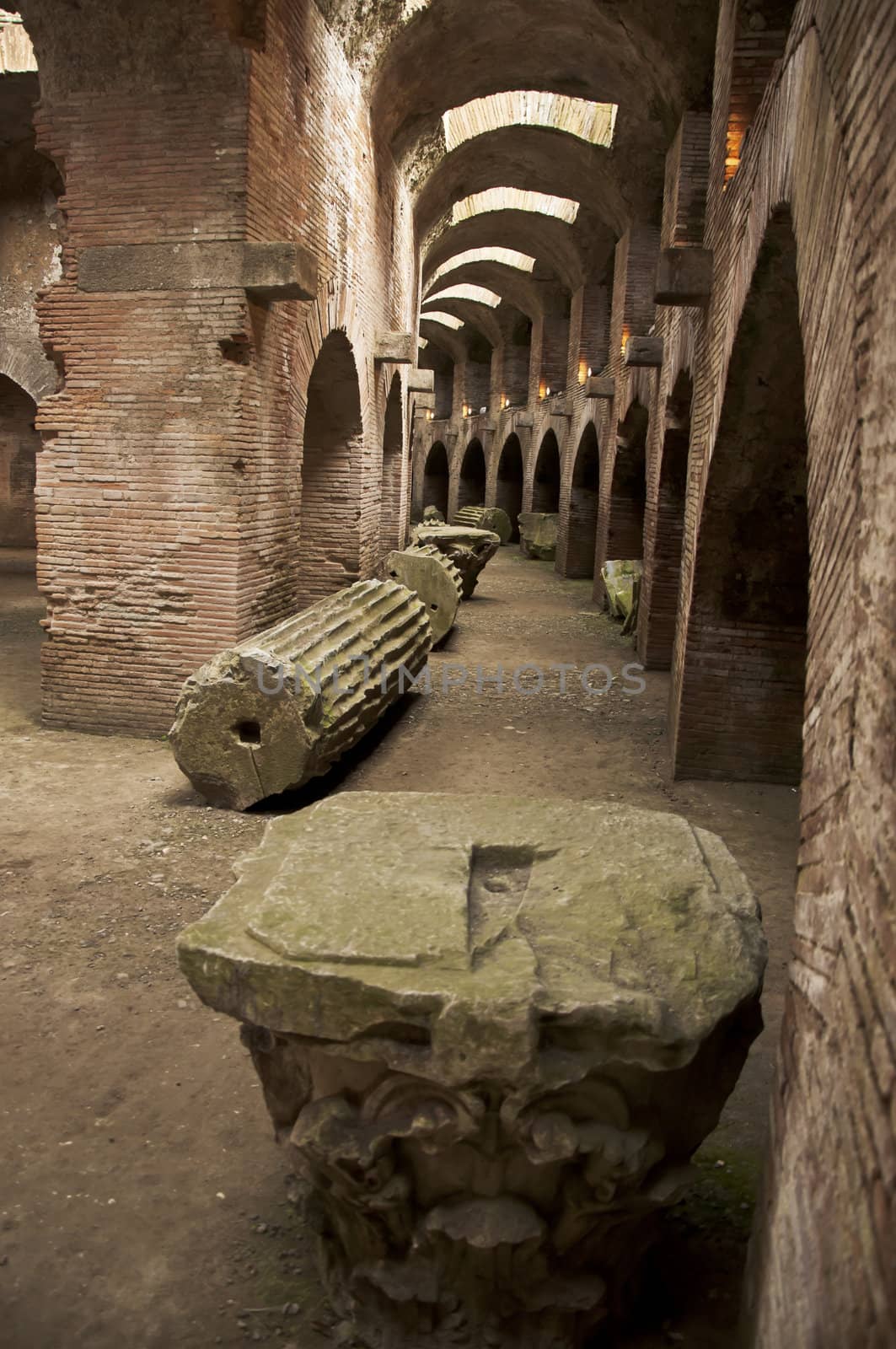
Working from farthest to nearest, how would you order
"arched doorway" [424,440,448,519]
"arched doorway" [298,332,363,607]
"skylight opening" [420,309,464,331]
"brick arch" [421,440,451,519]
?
"arched doorway" [424,440,448,519] < "brick arch" [421,440,451,519] < "skylight opening" [420,309,464,331] < "arched doorway" [298,332,363,607]

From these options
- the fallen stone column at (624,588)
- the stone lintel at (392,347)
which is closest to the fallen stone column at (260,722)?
the stone lintel at (392,347)

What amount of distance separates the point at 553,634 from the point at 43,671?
269 inches

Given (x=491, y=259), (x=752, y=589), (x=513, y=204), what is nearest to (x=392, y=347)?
(x=752, y=589)

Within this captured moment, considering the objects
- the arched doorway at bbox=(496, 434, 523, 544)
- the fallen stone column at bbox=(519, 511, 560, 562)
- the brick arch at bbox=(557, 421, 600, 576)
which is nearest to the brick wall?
the brick arch at bbox=(557, 421, 600, 576)

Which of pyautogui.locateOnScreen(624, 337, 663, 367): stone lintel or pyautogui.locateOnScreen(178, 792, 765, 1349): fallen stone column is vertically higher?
pyautogui.locateOnScreen(624, 337, 663, 367): stone lintel

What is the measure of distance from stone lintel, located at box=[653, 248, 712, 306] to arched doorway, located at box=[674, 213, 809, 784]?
1744 mm

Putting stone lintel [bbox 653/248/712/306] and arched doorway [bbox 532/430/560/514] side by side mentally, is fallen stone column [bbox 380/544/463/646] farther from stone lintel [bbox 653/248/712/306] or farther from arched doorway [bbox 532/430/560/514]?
arched doorway [bbox 532/430/560/514]

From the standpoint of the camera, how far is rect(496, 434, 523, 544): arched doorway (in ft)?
85.9

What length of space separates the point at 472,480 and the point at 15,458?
49.9 ft

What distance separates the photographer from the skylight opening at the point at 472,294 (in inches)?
1020

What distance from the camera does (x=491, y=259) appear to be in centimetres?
2253

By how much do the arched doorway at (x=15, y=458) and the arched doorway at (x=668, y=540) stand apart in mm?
11621

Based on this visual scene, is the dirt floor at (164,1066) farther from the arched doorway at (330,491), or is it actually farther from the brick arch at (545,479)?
the brick arch at (545,479)

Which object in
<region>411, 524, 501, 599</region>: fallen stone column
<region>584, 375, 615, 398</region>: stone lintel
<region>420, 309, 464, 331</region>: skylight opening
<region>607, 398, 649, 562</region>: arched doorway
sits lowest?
<region>411, 524, 501, 599</region>: fallen stone column
